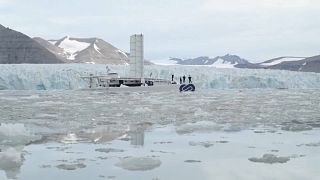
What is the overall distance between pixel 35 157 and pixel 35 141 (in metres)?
1.40

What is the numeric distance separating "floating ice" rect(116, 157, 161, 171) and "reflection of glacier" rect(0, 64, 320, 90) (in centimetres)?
3548

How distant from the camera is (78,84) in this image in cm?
4266

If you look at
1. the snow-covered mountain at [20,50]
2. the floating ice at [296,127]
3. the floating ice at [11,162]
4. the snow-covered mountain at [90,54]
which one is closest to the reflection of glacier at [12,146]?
the floating ice at [11,162]

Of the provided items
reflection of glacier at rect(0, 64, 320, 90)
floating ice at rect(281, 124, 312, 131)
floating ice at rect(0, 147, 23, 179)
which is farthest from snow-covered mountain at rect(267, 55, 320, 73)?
floating ice at rect(0, 147, 23, 179)

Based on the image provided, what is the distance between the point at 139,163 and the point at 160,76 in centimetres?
4414

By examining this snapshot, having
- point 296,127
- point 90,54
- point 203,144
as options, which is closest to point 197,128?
point 296,127

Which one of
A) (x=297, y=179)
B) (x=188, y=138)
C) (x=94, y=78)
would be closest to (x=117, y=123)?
(x=188, y=138)

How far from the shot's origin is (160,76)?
163 feet


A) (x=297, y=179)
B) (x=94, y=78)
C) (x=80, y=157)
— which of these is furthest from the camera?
(x=94, y=78)

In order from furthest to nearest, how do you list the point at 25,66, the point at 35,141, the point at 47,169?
the point at 25,66
the point at 35,141
the point at 47,169

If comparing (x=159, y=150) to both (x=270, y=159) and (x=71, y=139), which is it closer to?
(x=270, y=159)

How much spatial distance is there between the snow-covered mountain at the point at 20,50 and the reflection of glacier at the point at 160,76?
8476 cm

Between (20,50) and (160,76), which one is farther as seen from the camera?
(20,50)

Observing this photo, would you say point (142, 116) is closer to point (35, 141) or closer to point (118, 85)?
point (35, 141)
